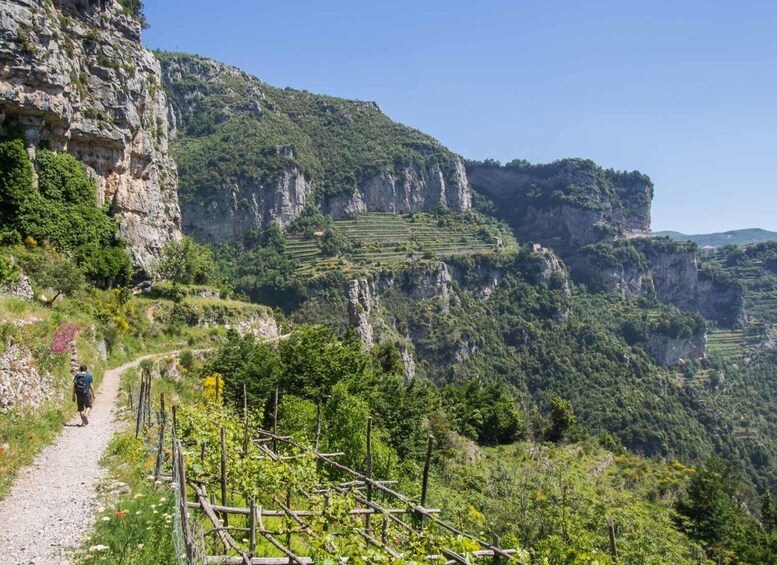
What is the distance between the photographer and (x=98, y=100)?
47.8 meters

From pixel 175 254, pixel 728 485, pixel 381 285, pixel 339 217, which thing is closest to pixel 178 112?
pixel 339 217

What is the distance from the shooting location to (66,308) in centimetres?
2891

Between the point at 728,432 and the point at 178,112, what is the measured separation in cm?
17613

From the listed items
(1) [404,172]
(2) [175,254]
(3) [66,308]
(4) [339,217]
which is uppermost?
(1) [404,172]

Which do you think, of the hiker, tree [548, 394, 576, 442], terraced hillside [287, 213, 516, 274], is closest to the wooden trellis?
the hiker

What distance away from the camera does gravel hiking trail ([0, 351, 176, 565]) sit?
7.70m

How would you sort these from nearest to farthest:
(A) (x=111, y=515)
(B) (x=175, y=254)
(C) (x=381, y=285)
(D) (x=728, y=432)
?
(A) (x=111, y=515) < (B) (x=175, y=254) < (D) (x=728, y=432) < (C) (x=381, y=285)

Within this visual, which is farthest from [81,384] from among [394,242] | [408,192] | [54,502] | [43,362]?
[408,192]

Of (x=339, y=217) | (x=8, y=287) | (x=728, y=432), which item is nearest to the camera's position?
(x=8, y=287)

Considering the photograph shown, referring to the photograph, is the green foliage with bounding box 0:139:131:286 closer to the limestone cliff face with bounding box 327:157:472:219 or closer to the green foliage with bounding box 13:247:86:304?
the green foliage with bounding box 13:247:86:304

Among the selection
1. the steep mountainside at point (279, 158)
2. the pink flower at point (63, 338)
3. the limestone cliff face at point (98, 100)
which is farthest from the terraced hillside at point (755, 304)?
the pink flower at point (63, 338)

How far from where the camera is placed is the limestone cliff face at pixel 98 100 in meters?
37.1

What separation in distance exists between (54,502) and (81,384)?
7.02m

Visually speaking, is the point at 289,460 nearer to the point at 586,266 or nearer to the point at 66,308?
the point at 66,308
